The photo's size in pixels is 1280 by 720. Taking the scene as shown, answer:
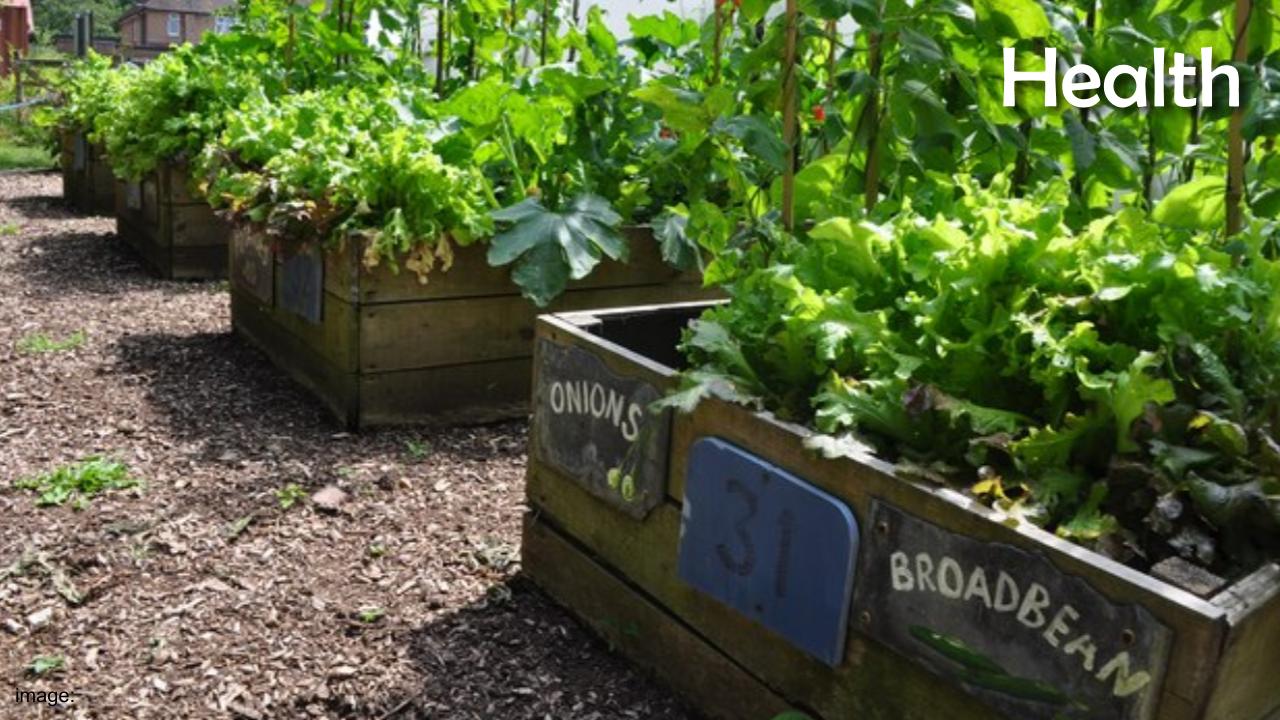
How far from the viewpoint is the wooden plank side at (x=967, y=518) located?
1.32m

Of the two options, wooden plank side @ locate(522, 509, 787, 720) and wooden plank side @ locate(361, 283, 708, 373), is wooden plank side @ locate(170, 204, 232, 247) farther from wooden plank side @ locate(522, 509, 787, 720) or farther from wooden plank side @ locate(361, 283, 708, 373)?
wooden plank side @ locate(522, 509, 787, 720)

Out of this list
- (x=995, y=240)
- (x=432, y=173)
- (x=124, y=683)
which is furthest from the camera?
(x=432, y=173)

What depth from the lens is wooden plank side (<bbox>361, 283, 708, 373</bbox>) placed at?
3.48m

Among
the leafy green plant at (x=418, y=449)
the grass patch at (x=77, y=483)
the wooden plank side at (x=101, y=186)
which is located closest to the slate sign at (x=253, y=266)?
the leafy green plant at (x=418, y=449)

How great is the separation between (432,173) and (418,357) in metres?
0.54

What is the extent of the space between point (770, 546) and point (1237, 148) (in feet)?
3.28

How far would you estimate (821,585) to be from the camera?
177cm

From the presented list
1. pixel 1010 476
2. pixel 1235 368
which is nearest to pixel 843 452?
pixel 1010 476

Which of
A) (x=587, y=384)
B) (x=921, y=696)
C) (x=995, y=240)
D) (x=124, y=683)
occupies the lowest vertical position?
(x=124, y=683)

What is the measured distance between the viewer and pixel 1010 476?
1.66 m

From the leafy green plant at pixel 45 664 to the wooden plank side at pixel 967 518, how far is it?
1.20 meters

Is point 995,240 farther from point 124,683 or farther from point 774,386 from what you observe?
point 124,683

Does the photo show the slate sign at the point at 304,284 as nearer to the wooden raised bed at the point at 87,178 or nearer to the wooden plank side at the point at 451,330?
the wooden plank side at the point at 451,330

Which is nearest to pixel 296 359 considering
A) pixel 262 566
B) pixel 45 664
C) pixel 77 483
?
pixel 77 483
